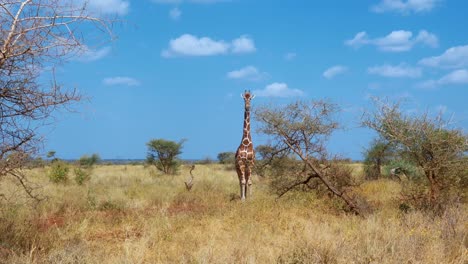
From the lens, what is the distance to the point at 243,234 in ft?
28.1

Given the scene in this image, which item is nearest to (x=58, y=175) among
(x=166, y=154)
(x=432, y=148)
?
(x=166, y=154)

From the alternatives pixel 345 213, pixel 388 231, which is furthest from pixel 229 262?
pixel 345 213

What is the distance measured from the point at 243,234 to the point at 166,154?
23.9 m

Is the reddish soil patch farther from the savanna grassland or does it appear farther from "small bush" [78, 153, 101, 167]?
"small bush" [78, 153, 101, 167]

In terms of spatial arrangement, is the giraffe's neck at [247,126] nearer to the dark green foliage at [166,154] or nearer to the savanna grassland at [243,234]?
the savanna grassland at [243,234]

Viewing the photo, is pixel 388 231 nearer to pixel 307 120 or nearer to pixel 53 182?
pixel 307 120

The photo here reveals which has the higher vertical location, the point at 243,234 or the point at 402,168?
the point at 402,168

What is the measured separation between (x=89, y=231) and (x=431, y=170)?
7.09 metres

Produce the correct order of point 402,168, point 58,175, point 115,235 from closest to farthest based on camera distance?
point 115,235 < point 402,168 < point 58,175

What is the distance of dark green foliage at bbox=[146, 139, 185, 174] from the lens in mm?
31594

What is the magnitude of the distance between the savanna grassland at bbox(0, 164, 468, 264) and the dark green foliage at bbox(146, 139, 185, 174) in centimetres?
1747

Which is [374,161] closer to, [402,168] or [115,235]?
[402,168]

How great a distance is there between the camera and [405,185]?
1223cm

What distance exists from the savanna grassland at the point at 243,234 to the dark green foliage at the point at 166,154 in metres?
17.5
